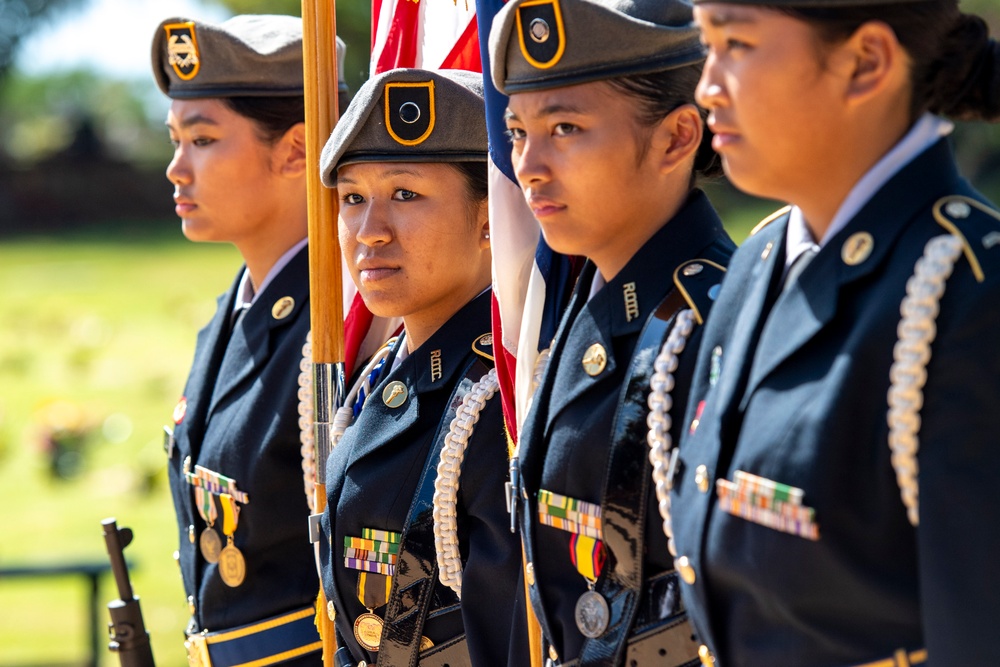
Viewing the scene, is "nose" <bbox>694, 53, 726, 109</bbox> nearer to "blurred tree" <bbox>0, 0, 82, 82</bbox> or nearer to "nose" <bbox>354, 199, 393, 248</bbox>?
"nose" <bbox>354, 199, 393, 248</bbox>

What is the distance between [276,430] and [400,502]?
685 mm

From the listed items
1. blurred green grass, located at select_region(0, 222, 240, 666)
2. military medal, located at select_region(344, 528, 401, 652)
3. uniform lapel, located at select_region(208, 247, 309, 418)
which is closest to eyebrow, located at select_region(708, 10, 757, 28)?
military medal, located at select_region(344, 528, 401, 652)

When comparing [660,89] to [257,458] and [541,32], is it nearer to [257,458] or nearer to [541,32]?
[541,32]

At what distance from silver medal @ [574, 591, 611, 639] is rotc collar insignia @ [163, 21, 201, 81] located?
6.90 ft

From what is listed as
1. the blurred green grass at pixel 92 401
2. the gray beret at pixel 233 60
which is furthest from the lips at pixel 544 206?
the blurred green grass at pixel 92 401

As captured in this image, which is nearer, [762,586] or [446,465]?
[762,586]

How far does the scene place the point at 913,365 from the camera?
173 centimetres

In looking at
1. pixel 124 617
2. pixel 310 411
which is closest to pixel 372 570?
pixel 310 411

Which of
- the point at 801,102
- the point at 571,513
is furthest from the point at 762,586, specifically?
the point at 801,102

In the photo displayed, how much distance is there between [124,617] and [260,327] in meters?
0.93

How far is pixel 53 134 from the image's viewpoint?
2661 centimetres

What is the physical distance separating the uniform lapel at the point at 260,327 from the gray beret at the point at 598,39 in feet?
4.47

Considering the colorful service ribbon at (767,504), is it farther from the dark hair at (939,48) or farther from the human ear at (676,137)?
the human ear at (676,137)

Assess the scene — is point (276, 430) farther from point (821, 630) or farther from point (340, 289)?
point (821, 630)
